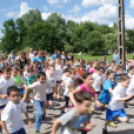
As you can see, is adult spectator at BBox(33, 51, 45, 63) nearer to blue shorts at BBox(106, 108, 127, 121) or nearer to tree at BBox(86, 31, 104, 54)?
blue shorts at BBox(106, 108, 127, 121)

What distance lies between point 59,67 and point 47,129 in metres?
4.33

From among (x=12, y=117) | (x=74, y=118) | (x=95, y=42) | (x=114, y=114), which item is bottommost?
(x=114, y=114)

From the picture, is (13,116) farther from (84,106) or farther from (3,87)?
(3,87)

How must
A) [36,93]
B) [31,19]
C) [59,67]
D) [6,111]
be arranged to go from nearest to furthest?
[6,111] < [36,93] < [59,67] < [31,19]

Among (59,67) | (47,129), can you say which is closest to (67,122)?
(47,129)

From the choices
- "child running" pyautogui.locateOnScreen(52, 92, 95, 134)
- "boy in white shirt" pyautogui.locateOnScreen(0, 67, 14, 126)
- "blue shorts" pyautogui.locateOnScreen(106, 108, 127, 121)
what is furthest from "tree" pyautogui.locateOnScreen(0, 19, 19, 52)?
"child running" pyautogui.locateOnScreen(52, 92, 95, 134)

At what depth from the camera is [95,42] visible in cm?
6788

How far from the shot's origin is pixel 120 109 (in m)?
4.47

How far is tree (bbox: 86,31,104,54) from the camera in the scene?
224ft

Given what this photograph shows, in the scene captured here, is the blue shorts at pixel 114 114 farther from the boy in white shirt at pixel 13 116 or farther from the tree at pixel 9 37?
the tree at pixel 9 37

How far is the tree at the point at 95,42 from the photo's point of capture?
224 feet

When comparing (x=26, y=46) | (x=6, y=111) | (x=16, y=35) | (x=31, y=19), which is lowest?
(x=6, y=111)

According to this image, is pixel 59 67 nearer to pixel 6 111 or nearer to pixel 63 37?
pixel 6 111

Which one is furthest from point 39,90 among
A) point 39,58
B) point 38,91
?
point 39,58
